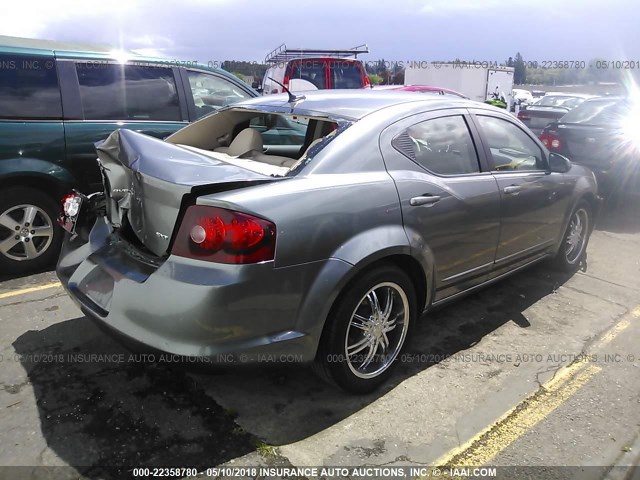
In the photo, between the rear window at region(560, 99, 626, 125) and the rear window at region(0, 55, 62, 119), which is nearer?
the rear window at region(0, 55, 62, 119)

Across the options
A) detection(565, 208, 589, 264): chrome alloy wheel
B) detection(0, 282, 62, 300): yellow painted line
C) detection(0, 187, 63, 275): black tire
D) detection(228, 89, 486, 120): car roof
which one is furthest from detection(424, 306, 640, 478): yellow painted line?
detection(0, 187, 63, 275): black tire

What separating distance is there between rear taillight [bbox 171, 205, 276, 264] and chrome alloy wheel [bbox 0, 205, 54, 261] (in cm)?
268

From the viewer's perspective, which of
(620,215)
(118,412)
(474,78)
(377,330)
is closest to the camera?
(118,412)

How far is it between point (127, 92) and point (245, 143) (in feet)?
6.30

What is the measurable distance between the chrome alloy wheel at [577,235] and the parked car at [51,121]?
3935 millimetres

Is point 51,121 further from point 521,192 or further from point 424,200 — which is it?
point 521,192

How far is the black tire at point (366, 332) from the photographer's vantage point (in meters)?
2.65

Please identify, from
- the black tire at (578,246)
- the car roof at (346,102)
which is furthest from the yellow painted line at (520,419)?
the car roof at (346,102)

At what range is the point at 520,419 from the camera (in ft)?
9.19

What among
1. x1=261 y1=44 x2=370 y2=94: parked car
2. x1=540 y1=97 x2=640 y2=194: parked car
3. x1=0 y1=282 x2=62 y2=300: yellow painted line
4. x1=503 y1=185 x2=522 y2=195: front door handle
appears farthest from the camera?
x1=261 y1=44 x2=370 y2=94: parked car

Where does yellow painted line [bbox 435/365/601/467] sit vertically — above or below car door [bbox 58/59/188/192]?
below

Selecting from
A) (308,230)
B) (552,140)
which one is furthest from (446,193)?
(552,140)

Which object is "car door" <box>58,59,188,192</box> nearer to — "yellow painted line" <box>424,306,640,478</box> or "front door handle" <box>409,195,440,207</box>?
"front door handle" <box>409,195,440,207</box>

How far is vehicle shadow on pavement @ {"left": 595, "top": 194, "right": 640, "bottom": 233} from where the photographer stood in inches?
265
